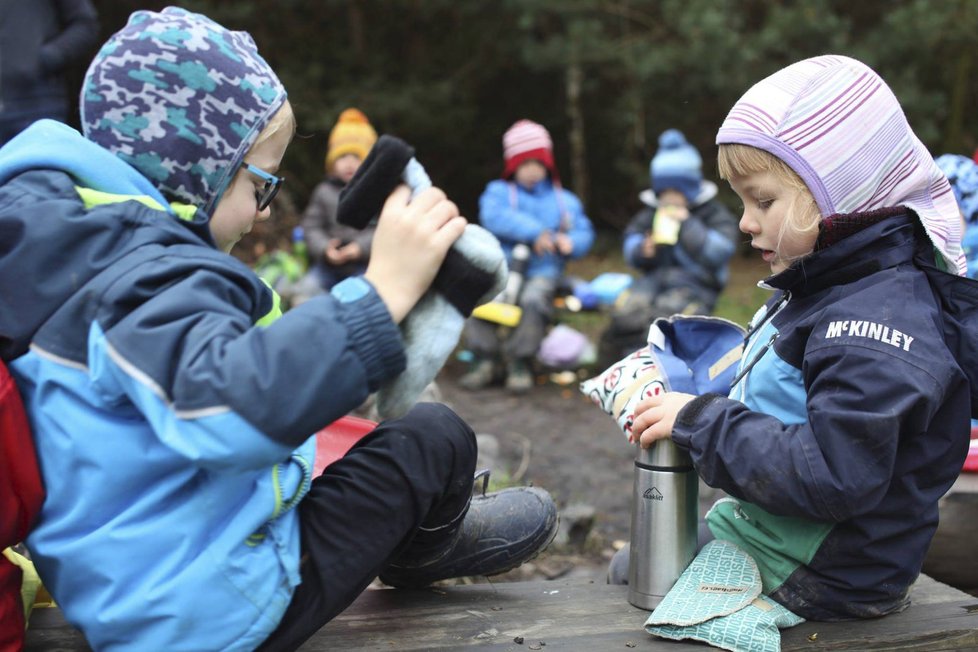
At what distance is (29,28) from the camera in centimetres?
559

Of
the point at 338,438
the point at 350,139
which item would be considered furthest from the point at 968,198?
the point at 350,139

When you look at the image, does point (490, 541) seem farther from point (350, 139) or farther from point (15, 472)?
point (350, 139)

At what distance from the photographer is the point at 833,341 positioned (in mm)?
2043

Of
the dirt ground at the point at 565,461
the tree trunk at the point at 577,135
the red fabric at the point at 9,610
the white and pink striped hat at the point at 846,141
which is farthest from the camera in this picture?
the tree trunk at the point at 577,135

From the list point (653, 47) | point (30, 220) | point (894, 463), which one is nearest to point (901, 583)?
point (894, 463)

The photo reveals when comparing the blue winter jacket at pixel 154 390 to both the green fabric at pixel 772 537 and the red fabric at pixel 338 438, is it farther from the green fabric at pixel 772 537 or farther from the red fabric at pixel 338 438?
the green fabric at pixel 772 537

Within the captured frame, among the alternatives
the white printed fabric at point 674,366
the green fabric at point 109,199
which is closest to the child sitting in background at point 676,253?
the white printed fabric at point 674,366

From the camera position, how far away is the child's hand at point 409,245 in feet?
5.80

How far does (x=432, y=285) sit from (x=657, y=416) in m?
0.69

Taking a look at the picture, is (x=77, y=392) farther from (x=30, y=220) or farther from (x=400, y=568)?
(x=400, y=568)

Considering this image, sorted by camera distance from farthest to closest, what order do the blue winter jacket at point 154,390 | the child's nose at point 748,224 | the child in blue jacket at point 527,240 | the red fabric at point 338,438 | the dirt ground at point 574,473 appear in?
the child in blue jacket at point 527,240, the dirt ground at point 574,473, the red fabric at point 338,438, the child's nose at point 748,224, the blue winter jacket at point 154,390

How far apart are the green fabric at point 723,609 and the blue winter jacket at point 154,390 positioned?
2.72 ft

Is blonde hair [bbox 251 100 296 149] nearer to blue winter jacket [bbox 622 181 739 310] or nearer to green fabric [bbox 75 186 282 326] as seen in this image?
green fabric [bbox 75 186 282 326]

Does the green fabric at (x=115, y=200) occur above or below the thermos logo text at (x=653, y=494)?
above
